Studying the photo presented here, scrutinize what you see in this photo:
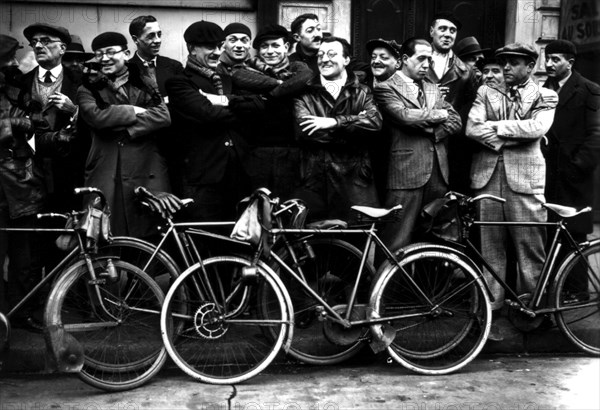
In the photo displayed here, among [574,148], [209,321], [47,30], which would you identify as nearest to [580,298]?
[574,148]

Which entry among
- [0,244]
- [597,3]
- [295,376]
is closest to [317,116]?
[295,376]

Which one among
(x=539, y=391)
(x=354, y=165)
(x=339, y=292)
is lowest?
(x=539, y=391)

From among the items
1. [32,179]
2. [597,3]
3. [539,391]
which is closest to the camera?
[539,391]

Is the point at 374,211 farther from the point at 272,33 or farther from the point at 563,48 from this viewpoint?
the point at 563,48

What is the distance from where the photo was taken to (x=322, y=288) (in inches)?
243

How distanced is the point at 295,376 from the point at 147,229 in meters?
1.55

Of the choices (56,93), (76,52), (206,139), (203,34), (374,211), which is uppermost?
(203,34)

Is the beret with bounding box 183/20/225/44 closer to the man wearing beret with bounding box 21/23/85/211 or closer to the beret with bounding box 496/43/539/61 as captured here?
the man wearing beret with bounding box 21/23/85/211

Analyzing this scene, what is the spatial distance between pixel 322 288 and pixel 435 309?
84cm

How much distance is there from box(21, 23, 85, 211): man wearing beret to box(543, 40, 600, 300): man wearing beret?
12.9ft

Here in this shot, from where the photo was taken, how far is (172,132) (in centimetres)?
643

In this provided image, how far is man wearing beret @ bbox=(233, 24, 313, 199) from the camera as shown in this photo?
251 inches

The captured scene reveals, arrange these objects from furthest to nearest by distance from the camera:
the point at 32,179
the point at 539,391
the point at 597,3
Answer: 1. the point at 597,3
2. the point at 32,179
3. the point at 539,391

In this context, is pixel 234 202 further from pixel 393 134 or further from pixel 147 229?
pixel 393 134
